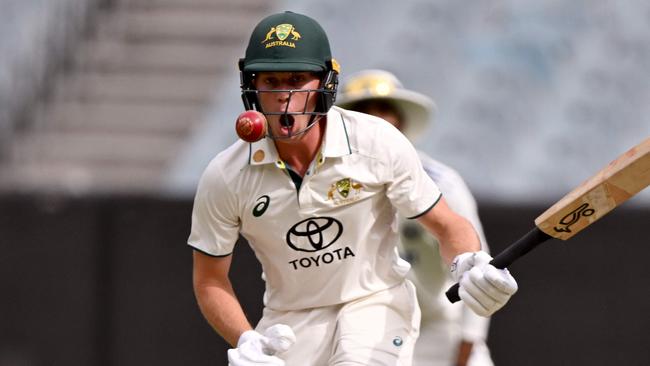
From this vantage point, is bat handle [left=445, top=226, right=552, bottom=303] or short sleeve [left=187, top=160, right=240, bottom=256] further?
short sleeve [left=187, top=160, right=240, bottom=256]

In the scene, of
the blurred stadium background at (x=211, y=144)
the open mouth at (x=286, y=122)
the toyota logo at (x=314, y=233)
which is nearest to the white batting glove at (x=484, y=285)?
the toyota logo at (x=314, y=233)

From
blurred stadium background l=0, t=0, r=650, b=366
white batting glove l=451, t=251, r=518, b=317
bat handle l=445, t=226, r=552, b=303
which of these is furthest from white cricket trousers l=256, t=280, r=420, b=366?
blurred stadium background l=0, t=0, r=650, b=366

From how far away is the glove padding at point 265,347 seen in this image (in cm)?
394

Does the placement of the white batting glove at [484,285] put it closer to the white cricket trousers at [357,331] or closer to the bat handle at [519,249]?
the bat handle at [519,249]

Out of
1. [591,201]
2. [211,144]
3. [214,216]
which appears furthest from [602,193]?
[211,144]

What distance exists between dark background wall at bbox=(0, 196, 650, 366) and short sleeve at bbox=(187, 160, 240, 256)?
3.29 meters

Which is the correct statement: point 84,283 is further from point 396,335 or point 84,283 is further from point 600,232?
point 396,335

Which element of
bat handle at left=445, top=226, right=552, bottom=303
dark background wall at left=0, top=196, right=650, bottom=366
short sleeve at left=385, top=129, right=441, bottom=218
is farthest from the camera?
dark background wall at left=0, top=196, right=650, bottom=366

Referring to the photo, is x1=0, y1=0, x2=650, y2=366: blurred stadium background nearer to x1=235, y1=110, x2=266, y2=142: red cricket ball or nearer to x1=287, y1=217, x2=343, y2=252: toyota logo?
x1=287, y1=217, x2=343, y2=252: toyota logo

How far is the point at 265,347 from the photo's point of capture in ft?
13.1

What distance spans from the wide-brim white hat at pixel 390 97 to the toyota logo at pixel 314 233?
6.18 ft

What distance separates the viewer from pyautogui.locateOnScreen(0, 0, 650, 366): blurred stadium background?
7.61m

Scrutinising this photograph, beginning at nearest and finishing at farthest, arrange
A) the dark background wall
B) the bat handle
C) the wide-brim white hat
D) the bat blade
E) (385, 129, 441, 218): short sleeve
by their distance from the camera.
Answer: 1. the bat blade
2. the bat handle
3. (385, 129, 441, 218): short sleeve
4. the wide-brim white hat
5. the dark background wall

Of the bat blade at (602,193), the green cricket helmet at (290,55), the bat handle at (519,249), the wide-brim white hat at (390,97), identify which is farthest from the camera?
the wide-brim white hat at (390,97)
